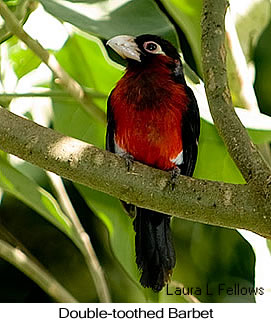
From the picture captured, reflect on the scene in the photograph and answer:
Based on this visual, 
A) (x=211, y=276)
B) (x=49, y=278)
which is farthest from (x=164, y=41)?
(x=211, y=276)

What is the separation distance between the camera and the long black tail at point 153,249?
1.89m

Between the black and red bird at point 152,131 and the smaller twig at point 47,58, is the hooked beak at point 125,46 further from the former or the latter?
the smaller twig at point 47,58

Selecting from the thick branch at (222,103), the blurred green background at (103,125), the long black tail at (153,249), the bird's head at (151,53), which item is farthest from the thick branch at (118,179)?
the bird's head at (151,53)

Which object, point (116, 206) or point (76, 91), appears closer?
point (76, 91)

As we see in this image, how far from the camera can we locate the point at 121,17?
2078 mm

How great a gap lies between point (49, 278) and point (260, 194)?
101cm

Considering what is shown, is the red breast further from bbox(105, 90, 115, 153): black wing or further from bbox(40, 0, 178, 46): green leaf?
bbox(40, 0, 178, 46): green leaf

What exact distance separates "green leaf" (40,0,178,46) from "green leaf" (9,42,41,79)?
10.3 inches

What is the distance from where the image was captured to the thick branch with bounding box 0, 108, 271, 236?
1.32 metres

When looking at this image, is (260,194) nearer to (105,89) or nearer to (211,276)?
(105,89)

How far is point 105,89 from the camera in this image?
232 cm

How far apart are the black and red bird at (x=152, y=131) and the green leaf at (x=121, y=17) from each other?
0.03 m

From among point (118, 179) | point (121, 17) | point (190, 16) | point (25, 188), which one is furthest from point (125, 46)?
point (118, 179)
